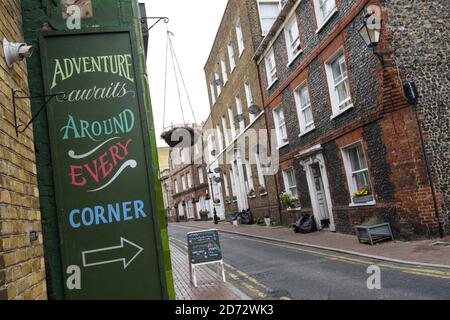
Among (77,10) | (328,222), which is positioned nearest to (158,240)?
(77,10)

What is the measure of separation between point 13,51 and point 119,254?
151 centimetres

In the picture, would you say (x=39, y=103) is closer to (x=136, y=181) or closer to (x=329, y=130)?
(x=136, y=181)

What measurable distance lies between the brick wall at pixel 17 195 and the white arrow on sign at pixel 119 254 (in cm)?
29

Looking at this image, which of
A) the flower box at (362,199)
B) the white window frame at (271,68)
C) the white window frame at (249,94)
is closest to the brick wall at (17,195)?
the flower box at (362,199)

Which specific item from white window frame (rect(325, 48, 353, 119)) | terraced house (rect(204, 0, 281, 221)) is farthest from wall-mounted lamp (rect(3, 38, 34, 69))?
terraced house (rect(204, 0, 281, 221))

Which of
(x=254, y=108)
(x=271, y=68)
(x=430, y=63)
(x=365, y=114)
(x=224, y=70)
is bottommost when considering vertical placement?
(x=365, y=114)

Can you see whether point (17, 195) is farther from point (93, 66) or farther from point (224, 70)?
point (224, 70)

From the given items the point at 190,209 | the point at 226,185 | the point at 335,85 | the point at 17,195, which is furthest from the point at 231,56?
the point at 17,195

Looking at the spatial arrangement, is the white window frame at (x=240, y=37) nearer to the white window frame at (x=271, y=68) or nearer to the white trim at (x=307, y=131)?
the white window frame at (x=271, y=68)

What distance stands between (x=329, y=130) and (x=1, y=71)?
13425 millimetres

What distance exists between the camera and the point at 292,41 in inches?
707

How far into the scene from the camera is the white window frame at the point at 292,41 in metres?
17.1

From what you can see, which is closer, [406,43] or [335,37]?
[406,43]

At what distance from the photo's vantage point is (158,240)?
9.77 feet
